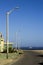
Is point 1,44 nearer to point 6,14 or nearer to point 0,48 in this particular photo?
point 0,48

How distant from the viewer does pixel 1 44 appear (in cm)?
8962

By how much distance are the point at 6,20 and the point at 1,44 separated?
4651cm

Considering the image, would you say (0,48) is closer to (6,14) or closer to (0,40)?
(0,40)

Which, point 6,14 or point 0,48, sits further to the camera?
point 0,48

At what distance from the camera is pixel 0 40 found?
284 ft

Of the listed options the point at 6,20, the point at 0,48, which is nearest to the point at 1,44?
the point at 0,48

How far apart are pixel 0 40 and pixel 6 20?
43445 mm

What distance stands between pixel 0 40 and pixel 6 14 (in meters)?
44.1

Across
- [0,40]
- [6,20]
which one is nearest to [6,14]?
[6,20]

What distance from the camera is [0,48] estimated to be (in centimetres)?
8988

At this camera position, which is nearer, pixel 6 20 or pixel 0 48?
pixel 6 20

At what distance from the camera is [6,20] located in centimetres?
4372

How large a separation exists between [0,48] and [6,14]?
1879 inches

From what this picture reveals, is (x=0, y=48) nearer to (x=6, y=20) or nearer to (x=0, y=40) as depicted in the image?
(x=0, y=40)
